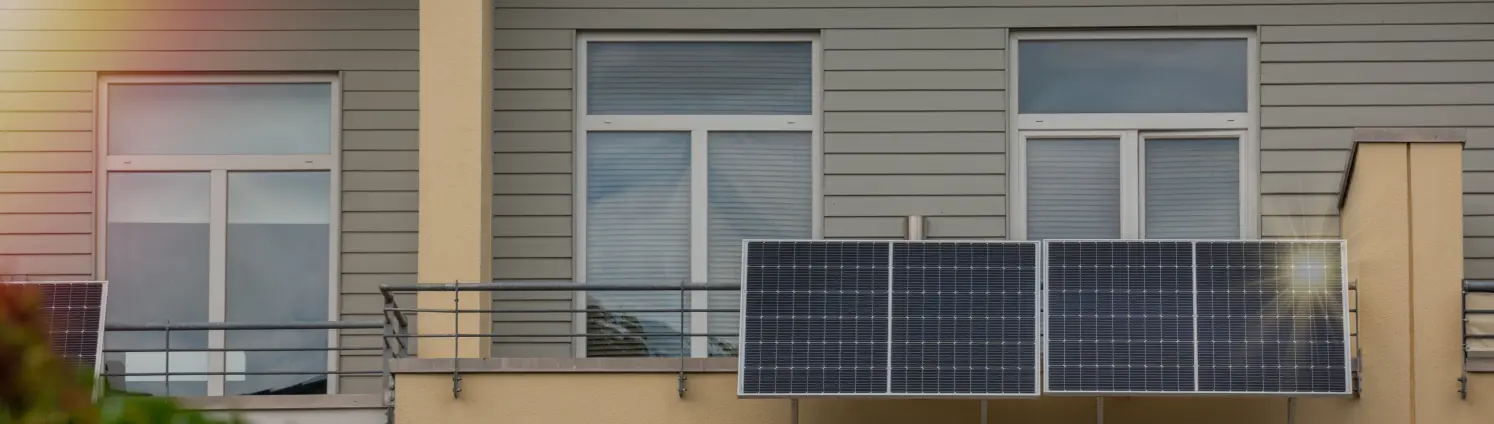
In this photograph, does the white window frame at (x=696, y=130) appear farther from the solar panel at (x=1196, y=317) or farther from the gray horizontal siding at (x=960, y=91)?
the solar panel at (x=1196, y=317)

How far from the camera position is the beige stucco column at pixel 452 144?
339 inches

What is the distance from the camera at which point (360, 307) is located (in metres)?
9.27

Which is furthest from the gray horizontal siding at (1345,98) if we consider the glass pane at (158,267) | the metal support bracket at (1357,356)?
the glass pane at (158,267)

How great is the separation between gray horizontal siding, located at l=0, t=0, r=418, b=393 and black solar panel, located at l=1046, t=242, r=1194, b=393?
401 centimetres

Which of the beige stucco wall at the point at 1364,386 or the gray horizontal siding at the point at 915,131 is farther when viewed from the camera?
the gray horizontal siding at the point at 915,131

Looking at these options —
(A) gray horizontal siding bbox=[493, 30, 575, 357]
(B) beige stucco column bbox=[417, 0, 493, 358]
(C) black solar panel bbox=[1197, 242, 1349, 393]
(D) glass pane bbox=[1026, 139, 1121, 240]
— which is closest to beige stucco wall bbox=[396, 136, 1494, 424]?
(C) black solar panel bbox=[1197, 242, 1349, 393]

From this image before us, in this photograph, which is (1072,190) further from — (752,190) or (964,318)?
(964,318)

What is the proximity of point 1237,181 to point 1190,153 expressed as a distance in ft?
1.07

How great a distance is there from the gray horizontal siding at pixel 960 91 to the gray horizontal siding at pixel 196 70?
66 cm

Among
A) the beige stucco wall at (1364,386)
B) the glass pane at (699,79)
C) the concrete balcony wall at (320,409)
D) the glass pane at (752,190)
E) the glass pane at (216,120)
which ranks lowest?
the concrete balcony wall at (320,409)

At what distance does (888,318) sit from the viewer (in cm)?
747

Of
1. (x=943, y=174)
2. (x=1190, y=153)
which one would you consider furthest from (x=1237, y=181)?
(x=943, y=174)

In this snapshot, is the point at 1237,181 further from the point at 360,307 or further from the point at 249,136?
the point at 249,136

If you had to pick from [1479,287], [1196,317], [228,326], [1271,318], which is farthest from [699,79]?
[1479,287]
